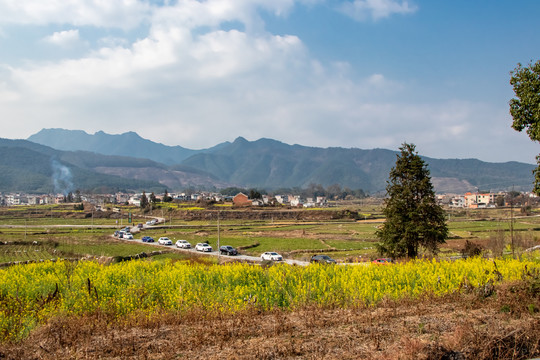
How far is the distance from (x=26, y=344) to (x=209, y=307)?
4217 millimetres

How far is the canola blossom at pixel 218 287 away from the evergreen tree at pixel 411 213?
12.9m

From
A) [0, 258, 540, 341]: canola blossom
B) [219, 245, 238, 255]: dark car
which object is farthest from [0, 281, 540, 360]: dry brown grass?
[219, 245, 238, 255]: dark car

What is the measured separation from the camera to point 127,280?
1433 cm

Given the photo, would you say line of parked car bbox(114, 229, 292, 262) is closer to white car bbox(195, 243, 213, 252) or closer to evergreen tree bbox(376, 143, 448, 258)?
white car bbox(195, 243, 213, 252)

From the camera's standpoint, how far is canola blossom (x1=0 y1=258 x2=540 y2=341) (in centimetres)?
1166

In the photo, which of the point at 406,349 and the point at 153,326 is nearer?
the point at 406,349

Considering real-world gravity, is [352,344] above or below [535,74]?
below

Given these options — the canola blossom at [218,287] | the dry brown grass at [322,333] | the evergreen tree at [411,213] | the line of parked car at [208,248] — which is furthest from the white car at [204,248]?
the dry brown grass at [322,333]

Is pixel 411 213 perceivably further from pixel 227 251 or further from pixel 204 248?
pixel 204 248

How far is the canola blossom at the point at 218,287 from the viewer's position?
1166 centimetres

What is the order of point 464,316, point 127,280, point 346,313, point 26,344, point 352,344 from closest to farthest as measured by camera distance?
point 352,344
point 26,344
point 464,316
point 346,313
point 127,280

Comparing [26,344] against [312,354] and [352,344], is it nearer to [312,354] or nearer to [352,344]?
[312,354]

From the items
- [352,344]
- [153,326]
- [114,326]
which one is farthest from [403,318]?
[114,326]

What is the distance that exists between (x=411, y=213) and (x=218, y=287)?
18.6m
